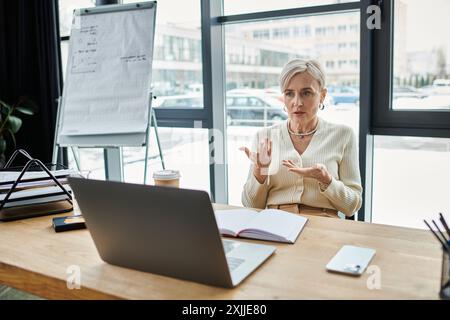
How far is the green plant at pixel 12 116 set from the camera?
3.29 metres

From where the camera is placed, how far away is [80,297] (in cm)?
97

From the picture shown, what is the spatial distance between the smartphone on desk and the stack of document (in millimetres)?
944

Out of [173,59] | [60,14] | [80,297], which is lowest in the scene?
[80,297]

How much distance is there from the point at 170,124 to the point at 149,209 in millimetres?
2342

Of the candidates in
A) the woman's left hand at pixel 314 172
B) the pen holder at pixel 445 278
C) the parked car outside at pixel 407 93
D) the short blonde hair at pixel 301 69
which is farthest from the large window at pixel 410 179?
→ the pen holder at pixel 445 278

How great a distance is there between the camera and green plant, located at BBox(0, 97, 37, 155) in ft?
10.8

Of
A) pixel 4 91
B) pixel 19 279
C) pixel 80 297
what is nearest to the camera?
pixel 80 297

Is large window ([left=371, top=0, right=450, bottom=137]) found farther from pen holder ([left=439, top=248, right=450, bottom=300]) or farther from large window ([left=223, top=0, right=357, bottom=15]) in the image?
pen holder ([left=439, top=248, right=450, bottom=300])

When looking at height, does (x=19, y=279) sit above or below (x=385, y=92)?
below

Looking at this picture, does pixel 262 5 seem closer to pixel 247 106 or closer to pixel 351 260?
pixel 247 106

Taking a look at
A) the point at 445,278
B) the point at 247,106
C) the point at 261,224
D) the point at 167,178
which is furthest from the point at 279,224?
the point at 247,106

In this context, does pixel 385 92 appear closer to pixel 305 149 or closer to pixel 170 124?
pixel 305 149

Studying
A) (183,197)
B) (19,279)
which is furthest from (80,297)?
(183,197)

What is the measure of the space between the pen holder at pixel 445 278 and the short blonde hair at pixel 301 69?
1.14 metres
